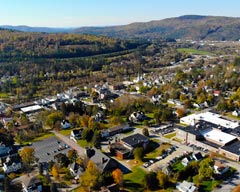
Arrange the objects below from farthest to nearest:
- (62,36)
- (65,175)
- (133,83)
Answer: (62,36), (133,83), (65,175)

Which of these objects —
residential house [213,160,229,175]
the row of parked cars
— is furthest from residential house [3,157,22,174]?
residential house [213,160,229,175]

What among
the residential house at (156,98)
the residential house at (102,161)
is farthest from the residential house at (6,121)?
the residential house at (156,98)

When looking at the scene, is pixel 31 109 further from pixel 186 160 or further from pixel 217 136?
pixel 217 136

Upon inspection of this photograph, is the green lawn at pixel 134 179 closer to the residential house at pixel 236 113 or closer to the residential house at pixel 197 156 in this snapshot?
the residential house at pixel 197 156

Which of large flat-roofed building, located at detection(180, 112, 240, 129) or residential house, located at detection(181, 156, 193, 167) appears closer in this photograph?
residential house, located at detection(181, 156, 193, 167)

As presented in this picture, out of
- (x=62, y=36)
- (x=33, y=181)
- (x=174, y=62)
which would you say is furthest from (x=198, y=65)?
(x=33, y=181)

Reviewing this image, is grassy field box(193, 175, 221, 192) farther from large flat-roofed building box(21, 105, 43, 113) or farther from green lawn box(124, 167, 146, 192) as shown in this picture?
large flat-roofed building box(21, 105, 43, 113)

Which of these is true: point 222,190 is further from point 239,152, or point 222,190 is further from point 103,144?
point 103,144
